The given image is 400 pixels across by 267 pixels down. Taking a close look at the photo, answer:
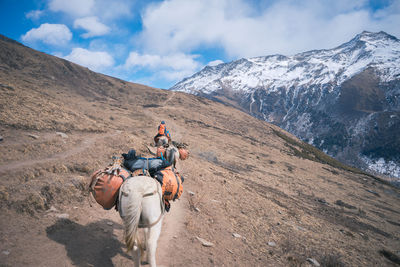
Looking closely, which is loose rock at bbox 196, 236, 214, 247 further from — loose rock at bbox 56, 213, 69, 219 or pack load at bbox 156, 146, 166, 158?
loose rock at bbox 56, 213, 69, 219

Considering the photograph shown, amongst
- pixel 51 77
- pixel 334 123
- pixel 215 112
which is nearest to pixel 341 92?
pixel 334 123

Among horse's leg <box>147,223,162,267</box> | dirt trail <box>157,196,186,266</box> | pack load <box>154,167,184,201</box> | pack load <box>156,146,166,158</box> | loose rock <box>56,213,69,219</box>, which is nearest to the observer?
horse's leg <box>147,223,162,267</box>

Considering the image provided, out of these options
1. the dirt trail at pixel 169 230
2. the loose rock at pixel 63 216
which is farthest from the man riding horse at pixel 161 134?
the loose rock at pixel 63 216

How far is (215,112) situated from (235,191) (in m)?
52.4

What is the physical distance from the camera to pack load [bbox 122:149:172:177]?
4.84 m

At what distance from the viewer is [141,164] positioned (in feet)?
16.2

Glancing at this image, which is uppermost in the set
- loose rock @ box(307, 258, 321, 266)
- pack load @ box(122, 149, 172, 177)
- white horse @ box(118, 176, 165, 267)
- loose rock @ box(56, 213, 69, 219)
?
pack load @ box(122, 149, 172, 177)

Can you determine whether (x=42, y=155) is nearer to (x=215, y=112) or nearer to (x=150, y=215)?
(x=150, y=215)

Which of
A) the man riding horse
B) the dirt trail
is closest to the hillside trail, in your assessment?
the dirt trail

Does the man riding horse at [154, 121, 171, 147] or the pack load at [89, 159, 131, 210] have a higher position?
the man riding horse at [154, 121, 171, 147]

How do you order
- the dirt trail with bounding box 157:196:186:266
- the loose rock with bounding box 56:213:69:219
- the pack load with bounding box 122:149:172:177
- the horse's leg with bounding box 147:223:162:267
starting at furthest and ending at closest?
the loose rock with bounding box 56:213:69:219 < the dirt trail with bounding box 157:196:186:266 < the pack load with bounding box 122:149:172:177 < the horse's leg with bounding box 147:223:162:267

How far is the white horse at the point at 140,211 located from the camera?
3812mm

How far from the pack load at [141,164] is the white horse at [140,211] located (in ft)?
2.45

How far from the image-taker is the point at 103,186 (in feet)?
13.5
